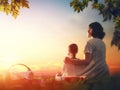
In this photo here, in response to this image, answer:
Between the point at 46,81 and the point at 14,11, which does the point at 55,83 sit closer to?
the point at 46,81

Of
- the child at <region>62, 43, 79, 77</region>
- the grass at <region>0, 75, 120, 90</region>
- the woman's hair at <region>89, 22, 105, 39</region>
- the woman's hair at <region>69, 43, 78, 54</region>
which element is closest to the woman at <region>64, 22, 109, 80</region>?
the woman's hair at <region>89, 22, 105, 39</region>

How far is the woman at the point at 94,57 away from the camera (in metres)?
7.95

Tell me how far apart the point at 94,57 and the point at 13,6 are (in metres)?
2.26

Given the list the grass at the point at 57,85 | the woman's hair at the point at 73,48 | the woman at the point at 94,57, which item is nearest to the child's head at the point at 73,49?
the woman's hair at the point at 73,48

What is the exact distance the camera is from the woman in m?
7.95

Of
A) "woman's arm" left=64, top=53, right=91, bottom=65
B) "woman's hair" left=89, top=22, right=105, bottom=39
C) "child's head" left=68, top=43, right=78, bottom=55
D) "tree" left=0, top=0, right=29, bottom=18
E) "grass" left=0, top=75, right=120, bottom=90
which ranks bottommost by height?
"grass" left=0, top=75, right=120, bottom=90

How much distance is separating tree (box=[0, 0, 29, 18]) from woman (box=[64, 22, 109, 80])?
5.08 ft

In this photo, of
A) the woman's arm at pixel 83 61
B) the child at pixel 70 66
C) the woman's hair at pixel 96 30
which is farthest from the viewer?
the child at pixel 70 66

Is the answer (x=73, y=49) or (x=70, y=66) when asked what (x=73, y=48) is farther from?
(x=70, y=66)

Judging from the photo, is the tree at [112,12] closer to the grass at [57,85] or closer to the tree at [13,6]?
the tree at [13,6]

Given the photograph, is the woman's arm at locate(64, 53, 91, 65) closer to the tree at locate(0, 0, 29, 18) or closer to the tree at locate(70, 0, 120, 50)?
the tree at locate(0, 0, 29, 18)

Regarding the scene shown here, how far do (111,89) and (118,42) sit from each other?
8.08 metres

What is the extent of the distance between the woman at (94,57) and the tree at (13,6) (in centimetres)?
155

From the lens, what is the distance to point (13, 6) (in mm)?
8992
